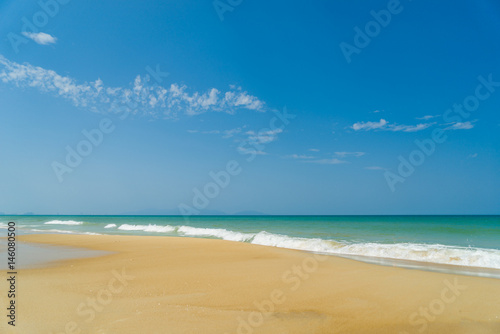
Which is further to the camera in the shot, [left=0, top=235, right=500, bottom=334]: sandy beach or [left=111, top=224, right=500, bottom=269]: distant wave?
[left=111, top=224, right=500, bottom=269]: distant wave

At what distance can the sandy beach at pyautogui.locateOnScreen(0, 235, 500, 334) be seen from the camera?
4.93 metres

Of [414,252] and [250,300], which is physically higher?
[414,252]

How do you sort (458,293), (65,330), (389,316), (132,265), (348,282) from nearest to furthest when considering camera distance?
(65,330) < (389,316) < (458,293) < (348,282) < (132,265)

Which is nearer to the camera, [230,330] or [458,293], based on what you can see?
[230,330]

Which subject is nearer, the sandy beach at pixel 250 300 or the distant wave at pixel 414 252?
the sandy beach at pixel 250 300

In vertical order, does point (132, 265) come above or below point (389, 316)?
below

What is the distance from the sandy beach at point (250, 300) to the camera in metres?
4.93

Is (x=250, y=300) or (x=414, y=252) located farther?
(x=414, y=252)

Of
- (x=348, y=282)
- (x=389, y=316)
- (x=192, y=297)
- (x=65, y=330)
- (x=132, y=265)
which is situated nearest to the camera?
(x=65, y=330)

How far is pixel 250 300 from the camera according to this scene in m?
6.29

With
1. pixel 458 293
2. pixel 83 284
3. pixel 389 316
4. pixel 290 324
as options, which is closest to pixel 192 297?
pixel 290 324

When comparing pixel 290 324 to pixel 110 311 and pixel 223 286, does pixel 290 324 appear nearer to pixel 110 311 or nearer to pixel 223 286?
pixel 223 286

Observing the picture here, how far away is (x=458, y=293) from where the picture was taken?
23.0ft

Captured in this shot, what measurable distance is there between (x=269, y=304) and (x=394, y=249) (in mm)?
10890
